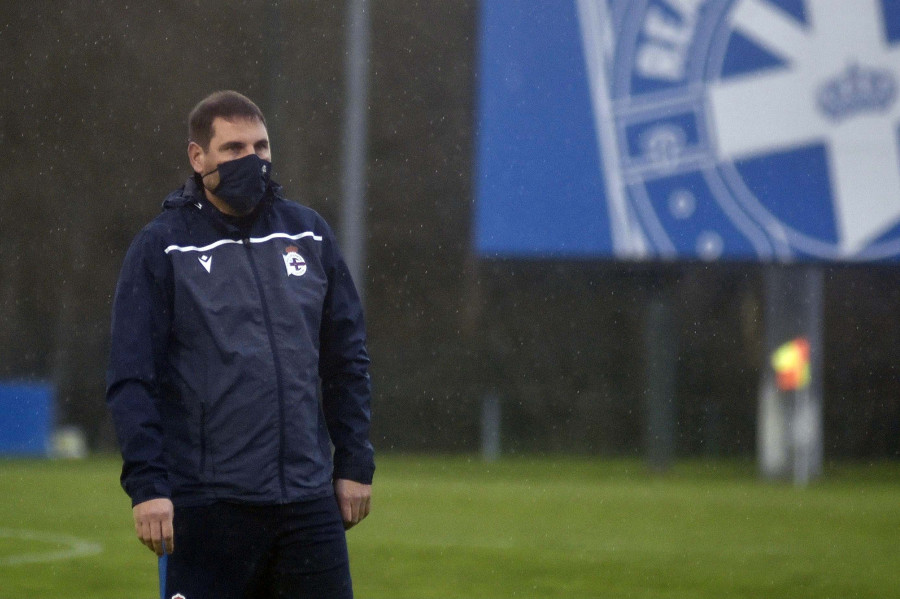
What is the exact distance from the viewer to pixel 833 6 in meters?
16.2

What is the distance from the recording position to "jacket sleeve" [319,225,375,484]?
3.30 metres

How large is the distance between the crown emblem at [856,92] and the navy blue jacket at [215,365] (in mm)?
13480

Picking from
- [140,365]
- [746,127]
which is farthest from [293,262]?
[746,127]

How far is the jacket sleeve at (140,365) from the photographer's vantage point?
3.00 metres

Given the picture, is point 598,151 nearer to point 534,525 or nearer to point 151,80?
point 534,525

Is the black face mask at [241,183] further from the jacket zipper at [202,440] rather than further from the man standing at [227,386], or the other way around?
the jacket zipper at [202,440]

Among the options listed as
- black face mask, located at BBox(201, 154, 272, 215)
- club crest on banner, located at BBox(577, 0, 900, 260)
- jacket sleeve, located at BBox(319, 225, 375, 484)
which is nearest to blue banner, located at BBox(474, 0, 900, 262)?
club crest on banner, located at BBox(577, 0, 900, 260)

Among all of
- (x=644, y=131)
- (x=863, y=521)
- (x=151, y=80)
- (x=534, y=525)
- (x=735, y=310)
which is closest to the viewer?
(x=534, y=525)

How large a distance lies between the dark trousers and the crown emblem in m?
13.6

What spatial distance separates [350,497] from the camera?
3289 millimetres

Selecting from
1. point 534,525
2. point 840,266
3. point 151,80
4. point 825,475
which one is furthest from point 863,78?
point 151,80

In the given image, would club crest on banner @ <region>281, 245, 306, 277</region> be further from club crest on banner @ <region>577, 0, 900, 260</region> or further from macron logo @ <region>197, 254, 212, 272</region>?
club crest on banner @ <region>577, 0, 900, 260</region>

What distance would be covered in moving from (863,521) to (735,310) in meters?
14.4

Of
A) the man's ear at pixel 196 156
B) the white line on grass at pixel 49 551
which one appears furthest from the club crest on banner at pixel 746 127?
the man's ear at pixel 196 156
